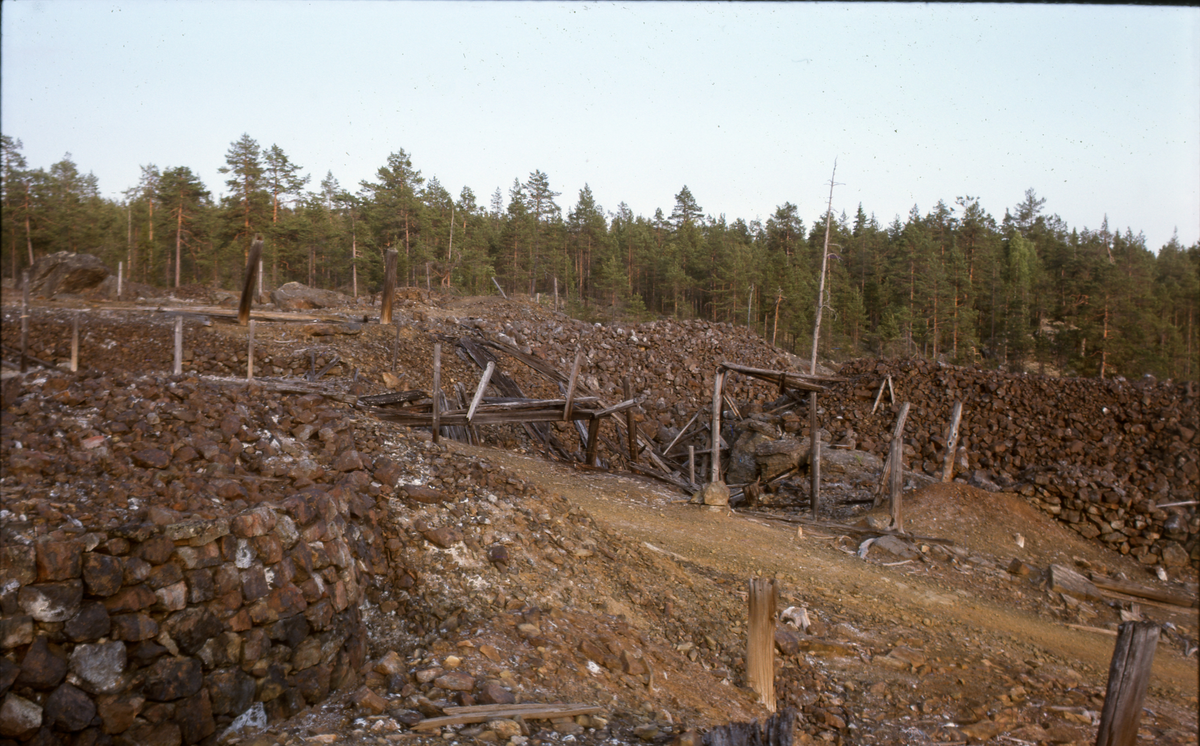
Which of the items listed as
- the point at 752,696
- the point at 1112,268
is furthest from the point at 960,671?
the point at 1112,268

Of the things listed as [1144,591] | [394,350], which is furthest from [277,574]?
[394,350]

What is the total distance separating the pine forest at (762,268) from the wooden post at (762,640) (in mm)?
6623

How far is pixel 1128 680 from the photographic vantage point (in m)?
4.14

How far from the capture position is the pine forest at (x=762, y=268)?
26922mm

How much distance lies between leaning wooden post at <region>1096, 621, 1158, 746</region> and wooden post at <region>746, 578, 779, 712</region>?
2.20m

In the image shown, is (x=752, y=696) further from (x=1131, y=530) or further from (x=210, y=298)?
(x=210, y=298)

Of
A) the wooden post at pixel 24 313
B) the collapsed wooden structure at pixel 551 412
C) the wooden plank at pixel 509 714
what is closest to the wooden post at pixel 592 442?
the collapsed wooden structure at pixel 551 412

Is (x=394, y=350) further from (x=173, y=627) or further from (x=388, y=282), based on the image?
(x=173, y=627)

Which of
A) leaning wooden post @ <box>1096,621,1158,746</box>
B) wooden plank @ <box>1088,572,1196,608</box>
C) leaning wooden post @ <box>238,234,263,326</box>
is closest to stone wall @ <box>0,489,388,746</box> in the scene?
leaning wooden post @ <box>1096,621,1158,746</box>

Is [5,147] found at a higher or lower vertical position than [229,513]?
higher

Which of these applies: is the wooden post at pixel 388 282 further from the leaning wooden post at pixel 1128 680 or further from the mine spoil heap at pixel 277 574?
the leaning wooden post at pixel 1128 680

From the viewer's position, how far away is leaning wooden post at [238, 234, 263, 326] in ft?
41.5

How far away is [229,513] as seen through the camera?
410 cm

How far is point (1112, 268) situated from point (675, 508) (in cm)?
2688
